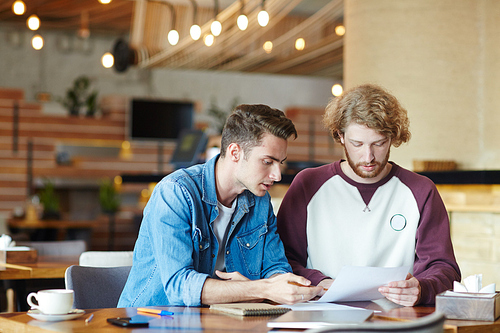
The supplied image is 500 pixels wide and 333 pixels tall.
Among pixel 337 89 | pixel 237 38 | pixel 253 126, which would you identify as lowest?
pixel 253 126

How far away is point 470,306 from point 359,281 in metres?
0.33

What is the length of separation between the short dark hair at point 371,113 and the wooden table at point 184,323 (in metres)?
0.76

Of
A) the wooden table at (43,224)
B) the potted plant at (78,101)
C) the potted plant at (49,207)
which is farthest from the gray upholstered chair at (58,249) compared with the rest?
the potted plant at (78,101)

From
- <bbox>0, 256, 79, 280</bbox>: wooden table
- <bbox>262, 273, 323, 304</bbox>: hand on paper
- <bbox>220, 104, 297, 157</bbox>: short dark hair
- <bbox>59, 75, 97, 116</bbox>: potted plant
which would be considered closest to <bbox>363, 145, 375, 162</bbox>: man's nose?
<bbox>220, 104, 297, 157</bbox>: short dark hair

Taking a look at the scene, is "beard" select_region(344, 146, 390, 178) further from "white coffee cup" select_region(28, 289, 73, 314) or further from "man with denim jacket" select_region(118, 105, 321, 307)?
"white coffee cup" select_region(28, 289, 73, 314)

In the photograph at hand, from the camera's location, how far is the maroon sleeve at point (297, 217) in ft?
8.16

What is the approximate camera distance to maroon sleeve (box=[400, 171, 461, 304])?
2.29 meters

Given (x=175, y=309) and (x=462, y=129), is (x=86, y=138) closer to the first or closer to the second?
(x=462, y=129)

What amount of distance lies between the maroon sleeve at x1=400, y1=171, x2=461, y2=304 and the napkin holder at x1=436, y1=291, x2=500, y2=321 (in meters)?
0.41

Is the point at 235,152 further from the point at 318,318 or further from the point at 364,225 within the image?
the point at 318,318

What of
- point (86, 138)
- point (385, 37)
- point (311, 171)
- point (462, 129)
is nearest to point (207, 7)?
point (86, 138)

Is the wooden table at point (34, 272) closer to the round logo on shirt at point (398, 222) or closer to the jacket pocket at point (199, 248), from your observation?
the jacket pocket at point (199, 248)

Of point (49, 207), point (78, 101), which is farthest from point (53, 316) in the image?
point (78, 101)

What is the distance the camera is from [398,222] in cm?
241
